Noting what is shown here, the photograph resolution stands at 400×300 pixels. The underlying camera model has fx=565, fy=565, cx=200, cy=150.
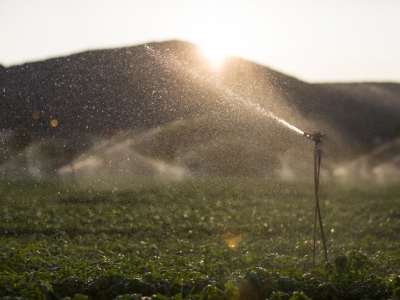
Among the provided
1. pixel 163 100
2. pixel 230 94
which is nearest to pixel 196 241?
pixel 230 94

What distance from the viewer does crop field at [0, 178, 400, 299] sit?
17.7ft

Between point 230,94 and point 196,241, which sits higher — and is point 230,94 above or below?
above

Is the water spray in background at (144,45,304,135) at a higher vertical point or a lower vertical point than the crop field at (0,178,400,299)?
higher

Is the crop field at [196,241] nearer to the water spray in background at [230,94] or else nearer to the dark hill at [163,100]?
the water spray in background at [230,94]

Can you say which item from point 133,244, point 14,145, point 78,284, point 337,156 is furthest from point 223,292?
point 337,156

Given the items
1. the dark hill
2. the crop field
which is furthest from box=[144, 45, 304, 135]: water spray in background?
the crop field

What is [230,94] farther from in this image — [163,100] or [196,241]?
[163,100]

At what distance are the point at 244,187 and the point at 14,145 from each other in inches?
644

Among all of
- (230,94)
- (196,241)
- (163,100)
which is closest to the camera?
(196,241)

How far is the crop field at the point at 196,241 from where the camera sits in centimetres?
540

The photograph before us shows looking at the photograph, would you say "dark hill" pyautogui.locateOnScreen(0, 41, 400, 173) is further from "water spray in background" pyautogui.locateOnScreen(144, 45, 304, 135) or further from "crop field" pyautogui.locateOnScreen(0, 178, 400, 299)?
"crop field" pyautogui.locateOnScreen(0, 178, 400, 299)

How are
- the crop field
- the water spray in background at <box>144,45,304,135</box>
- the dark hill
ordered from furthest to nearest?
the dark hill → the water spray in background at <box>144,45,304,135</box> → the crop field

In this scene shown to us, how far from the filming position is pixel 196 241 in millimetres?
12000

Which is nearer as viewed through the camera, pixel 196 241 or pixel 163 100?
pixel 196 241
